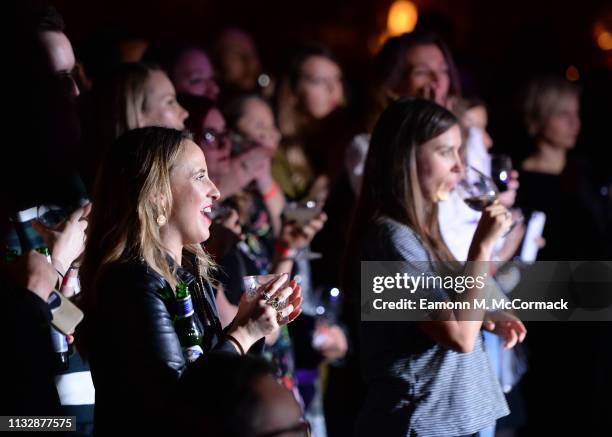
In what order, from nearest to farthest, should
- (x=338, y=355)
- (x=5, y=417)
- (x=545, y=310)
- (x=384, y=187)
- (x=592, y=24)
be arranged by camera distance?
(x=5, y=417), (x=384, y=187), (x=338, y=355), (x=545, y=310), (x=592, y=24)

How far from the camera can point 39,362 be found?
2.29 m

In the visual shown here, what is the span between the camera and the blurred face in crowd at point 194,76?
4.61m

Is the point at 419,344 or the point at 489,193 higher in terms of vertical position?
the point at 489,193

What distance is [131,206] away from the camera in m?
2.41

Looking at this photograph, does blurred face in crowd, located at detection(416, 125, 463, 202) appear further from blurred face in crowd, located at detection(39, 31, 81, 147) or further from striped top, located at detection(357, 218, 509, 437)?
blurred face in crowd, located at detection(39, 31, 81, 147)

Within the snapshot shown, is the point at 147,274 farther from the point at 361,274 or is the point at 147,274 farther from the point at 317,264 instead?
the point at 317,264

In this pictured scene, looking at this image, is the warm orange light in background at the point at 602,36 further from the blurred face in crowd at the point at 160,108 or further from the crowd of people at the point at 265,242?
the blurred face in crowd at the point at 160,108

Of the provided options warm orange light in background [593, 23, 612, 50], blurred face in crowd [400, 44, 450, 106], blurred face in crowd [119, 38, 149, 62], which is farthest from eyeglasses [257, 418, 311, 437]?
warm orange light in background [593, 23, 612, 50]

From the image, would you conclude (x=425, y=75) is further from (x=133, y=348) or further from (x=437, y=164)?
(x=133, y=348)

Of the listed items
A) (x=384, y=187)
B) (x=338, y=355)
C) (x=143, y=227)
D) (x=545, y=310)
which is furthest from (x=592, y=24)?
(x=143, y=227)

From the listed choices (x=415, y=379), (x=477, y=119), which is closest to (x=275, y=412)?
(x=415, y=379)

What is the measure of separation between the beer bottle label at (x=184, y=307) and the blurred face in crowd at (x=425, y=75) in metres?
2.19

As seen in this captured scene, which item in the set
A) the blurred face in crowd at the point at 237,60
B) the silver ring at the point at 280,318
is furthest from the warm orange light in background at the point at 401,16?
the silver ring at the point at 280,318

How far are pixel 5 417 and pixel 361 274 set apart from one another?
1245mm
